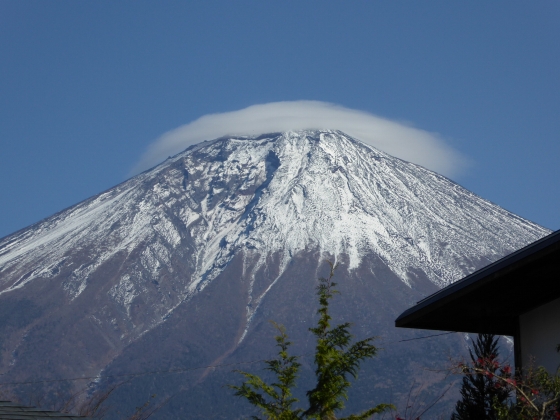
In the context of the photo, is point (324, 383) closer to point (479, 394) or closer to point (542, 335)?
point (479, 394)

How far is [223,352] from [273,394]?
161870 mm

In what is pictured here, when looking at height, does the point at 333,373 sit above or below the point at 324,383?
above

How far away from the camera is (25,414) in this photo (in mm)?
11453

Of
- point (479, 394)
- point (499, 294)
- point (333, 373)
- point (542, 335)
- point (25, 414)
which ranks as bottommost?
point (25, 414)

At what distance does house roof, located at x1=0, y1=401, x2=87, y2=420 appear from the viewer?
11.0m

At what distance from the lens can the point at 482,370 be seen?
859 centimetres

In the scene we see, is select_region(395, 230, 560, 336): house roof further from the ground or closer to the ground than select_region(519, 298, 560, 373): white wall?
further from the ground

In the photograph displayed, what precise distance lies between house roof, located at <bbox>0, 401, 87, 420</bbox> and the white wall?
537 cm

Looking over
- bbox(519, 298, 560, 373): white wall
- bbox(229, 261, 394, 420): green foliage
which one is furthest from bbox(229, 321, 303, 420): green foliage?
bbox(519, 298, 560, 373): white wall

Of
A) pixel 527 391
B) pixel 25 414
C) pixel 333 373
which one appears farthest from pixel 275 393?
pixel 527 391

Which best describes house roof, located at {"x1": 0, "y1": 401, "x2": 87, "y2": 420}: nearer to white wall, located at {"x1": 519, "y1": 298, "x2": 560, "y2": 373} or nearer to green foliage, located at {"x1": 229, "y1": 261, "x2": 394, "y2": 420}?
green foliage, located at {"x1": 229, "y1": 261, "x2": 394, "y2": 420}

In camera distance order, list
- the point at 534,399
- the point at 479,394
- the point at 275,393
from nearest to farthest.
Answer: the point at 534,399
the point at 479,394
the point at 275,393

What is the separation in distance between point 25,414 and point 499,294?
556cm

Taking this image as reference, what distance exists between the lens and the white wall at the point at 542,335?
10164 millimetres
